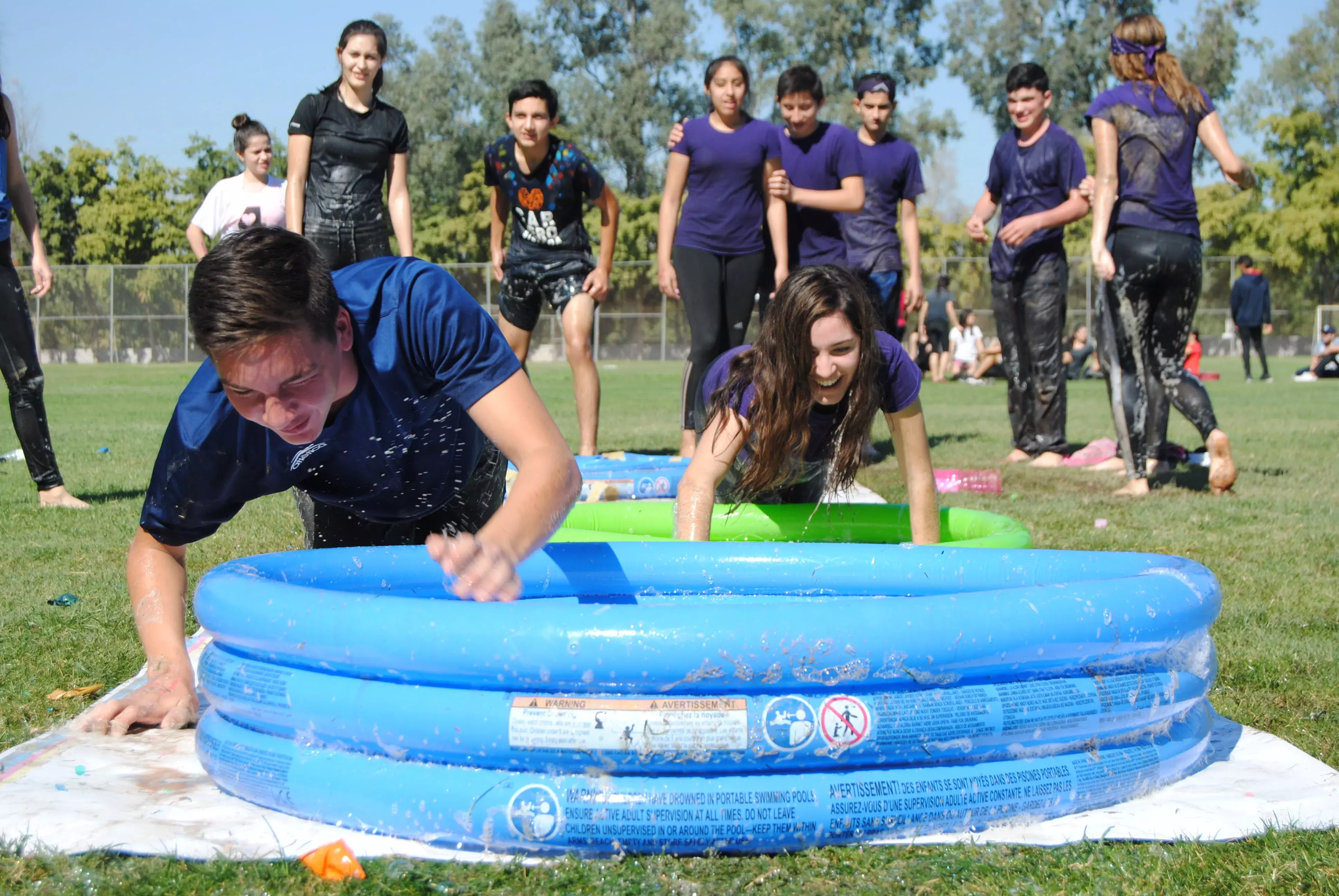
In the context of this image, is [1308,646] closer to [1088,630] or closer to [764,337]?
[1088,630]

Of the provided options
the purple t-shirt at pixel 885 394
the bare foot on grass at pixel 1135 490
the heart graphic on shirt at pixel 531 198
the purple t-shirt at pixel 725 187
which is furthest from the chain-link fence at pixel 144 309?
the purple t-shirt at pixel 885 394

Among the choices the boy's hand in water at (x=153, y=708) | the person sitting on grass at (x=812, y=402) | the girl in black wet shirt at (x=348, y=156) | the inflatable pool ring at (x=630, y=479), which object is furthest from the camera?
the girl in black wet shirt at (x=348, y=156)

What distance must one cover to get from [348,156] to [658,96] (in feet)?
135

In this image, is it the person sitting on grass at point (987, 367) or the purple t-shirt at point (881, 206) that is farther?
the person sitting on grass at point (987, 367)

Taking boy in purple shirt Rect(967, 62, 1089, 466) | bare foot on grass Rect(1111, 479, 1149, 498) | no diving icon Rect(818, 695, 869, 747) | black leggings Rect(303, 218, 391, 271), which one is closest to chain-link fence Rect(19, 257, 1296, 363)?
boy in purple shirt Rect(967, 62, 1089, 466)

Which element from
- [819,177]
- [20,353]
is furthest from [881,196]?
[20,353]

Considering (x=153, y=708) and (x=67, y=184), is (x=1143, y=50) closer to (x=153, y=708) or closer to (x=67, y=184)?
(x=153, y=708)

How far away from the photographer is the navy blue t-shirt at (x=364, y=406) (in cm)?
239

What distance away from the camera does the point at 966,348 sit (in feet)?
70.6

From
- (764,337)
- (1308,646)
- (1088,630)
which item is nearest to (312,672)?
(1088,630)

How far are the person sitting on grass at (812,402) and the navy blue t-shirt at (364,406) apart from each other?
116cm

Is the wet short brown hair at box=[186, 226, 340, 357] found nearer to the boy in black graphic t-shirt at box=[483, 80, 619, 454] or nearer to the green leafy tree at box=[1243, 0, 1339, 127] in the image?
the boy in black graphic t-shirt at box=[483, 80, 619, 454]

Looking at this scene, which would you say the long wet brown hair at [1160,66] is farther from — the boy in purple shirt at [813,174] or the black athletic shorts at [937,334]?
the black athletic shorts at [937,334]

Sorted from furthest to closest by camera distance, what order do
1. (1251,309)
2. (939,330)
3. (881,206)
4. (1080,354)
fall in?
(939,330), (1251,309), (1080,354), (881,206)
